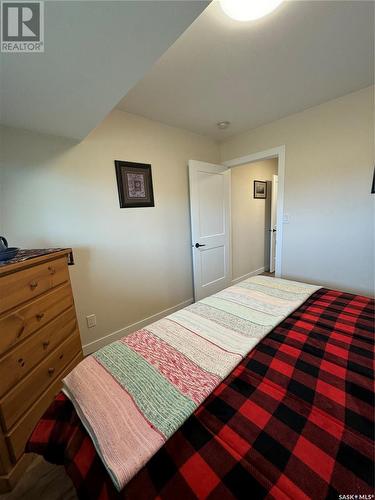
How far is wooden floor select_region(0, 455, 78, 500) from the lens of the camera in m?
0.97

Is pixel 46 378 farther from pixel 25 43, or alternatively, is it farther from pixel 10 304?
pixel 25 43

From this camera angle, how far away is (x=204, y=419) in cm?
67

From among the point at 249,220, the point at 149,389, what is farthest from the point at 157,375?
the point at 249,220

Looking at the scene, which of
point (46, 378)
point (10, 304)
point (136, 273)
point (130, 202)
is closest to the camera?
point (10, 304)

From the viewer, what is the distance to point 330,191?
2137 mm

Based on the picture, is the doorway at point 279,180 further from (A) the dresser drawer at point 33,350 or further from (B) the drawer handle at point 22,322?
(B) the drawer handle at point 22,322

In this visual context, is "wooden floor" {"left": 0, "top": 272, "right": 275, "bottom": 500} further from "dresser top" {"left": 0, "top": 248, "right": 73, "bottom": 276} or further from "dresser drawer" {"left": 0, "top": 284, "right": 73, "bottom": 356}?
"dresser top" {"left": 0, "top": 248, "right": 73, "bottom": 276}

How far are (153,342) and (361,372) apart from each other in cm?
95

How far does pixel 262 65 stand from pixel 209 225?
5.72 feet

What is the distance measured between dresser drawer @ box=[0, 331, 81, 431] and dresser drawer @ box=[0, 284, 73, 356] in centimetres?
25

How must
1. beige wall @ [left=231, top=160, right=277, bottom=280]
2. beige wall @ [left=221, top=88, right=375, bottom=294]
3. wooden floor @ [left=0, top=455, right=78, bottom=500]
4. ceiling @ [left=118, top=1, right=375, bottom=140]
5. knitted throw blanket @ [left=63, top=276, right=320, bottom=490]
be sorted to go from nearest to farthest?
1. knitted throw blanket @ [left=63, top=276, right=320, bottom=490]
2. wooden floor @ [left=0, top=455, right=78, bottom=500]
3. ceiling @ [left=118, top=1, right=375, bottom=140]
4. beige wall @ [left=221, top=88, right=375, bottom=294]
5. beige wall @ [left=231, top=160, right=277, bottom=280]

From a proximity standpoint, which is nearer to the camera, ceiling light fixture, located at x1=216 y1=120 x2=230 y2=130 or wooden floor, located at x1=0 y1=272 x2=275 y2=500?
wooden floor, located at x1=0 y1=272 x2=275 y2=500

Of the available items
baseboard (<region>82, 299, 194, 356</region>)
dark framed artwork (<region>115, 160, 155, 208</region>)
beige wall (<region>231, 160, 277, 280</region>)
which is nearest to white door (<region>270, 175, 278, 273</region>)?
beige wall (<region>231, 160, 277, 280</region>)

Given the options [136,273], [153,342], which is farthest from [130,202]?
[153,342]
